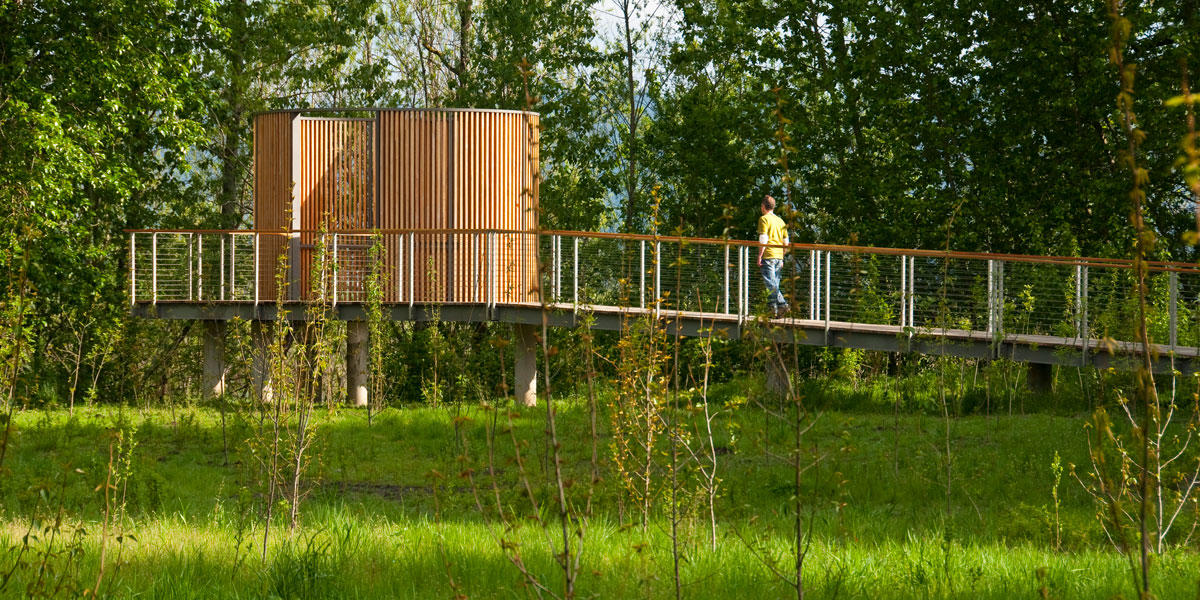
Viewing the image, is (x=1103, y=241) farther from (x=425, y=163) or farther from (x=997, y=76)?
(x=425, y=163)

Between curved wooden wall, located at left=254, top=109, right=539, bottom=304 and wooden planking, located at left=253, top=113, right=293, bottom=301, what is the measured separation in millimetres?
24

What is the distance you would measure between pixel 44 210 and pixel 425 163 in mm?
5751

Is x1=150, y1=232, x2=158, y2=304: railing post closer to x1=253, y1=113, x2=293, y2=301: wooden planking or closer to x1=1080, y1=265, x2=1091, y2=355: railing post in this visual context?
x1=253, y1=113, x2=293, y2=301: wooden planking

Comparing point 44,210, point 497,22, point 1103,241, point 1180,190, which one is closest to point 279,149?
point 44,210

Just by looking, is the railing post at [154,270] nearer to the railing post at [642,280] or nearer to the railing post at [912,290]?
the railing post at [642,280]

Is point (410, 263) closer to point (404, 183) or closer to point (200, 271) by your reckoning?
point (404, 183)

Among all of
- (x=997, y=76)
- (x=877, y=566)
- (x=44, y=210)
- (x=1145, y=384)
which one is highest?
(x=997, y=76)

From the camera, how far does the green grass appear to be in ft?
20.6

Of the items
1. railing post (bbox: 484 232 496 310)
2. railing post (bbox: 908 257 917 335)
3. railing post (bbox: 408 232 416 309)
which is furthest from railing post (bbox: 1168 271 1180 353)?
railing post (bbox: 408 232 416 309)

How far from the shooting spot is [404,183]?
19.2m

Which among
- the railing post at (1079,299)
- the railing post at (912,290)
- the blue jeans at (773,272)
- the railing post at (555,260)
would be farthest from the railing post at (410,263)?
the railing post at (1079,299)

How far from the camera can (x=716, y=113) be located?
27.0 m

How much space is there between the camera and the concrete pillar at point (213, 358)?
1975 cm

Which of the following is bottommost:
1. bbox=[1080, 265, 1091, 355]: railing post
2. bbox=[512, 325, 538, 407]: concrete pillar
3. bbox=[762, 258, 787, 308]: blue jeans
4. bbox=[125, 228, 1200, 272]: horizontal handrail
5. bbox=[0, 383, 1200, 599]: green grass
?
bbox=[0, 383, 1200, 599]: green grass
